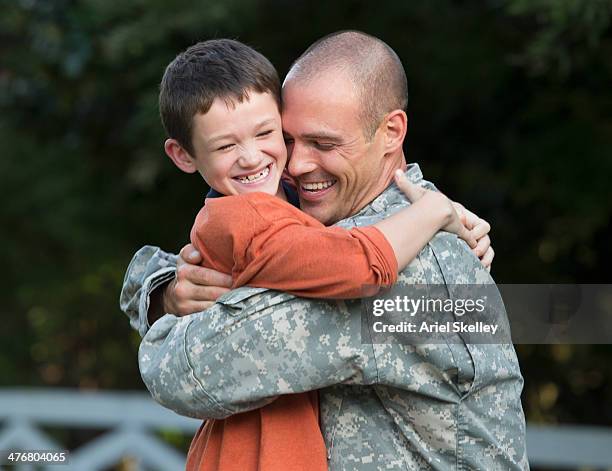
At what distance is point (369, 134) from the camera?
2574 mm

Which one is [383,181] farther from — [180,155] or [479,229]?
[180,155]

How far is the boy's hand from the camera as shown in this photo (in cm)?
240

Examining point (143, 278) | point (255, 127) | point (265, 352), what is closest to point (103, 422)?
point (143, 278)

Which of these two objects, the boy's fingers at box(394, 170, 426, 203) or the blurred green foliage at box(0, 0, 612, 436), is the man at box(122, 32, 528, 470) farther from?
the blurred green foliage at box(0, 0, 612, 436)

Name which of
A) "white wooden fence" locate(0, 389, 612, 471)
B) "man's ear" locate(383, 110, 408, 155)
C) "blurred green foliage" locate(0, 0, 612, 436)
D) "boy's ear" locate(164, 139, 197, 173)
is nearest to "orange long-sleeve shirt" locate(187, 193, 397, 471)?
"boy's ear" locate(164, 139, 197, 173)

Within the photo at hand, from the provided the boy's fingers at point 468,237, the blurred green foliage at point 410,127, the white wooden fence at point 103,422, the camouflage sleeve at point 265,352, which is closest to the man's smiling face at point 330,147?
the boy's fingers at point 468,237

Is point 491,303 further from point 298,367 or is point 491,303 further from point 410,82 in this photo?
point 410,82

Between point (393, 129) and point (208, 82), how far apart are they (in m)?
0.45

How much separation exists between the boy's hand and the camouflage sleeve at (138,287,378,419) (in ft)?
0.41

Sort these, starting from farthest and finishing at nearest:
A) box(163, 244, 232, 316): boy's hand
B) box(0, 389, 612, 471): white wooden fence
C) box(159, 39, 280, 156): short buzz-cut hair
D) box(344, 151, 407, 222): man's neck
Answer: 1. box(0, 389, 612, 471): white wooden fence
2. box(344, 151, 407, 222): man's neck
3. box(159, 39, 280, 156): short buzz-cut hair
4. box(163, 244, 232, 316): boy's hand

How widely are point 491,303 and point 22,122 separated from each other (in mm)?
4007

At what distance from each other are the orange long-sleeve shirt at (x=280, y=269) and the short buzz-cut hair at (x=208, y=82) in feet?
0.96

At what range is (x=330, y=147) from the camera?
2.56 metres

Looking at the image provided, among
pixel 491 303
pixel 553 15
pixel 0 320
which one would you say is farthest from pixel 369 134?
pixel 0 320
